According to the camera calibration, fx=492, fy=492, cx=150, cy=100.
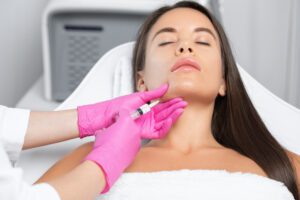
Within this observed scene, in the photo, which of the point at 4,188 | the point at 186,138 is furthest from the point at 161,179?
the point at 4,188

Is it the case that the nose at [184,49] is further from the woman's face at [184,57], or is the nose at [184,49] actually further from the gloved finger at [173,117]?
the gloved finger at [173,117]

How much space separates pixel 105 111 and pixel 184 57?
0.25 metres

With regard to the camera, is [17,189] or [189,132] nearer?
[17,189]

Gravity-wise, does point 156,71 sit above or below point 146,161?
above

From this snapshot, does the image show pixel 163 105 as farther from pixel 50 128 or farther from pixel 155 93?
pixel 50 128

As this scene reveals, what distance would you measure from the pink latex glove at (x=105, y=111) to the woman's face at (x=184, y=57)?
2.1 inches

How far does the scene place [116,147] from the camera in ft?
3.62

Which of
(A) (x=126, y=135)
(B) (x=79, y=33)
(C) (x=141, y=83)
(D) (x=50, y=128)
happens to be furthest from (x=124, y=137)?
(B) (x=79, y=33)

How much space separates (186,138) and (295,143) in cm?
35

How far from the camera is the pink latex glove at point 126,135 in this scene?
107 centimetres

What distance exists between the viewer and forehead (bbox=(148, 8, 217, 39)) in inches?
54.4

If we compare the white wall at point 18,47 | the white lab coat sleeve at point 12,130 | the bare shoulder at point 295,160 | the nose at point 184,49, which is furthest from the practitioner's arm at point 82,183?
the white wall at point 18,47

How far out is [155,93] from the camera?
50.2 inches

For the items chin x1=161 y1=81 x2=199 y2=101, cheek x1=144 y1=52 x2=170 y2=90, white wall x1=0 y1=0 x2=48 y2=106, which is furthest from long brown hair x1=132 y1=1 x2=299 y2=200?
white wall x1=0 y1=0 x2=48 y2=106
